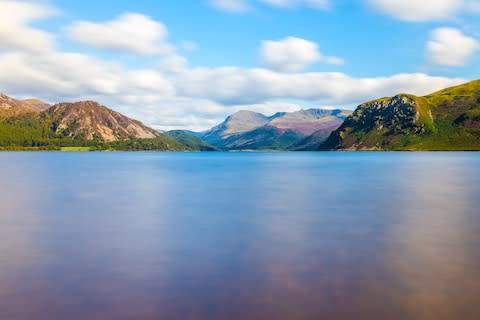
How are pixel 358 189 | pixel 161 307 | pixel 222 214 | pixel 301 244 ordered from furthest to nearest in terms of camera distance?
pixel 358 189
pixel 222 214
pixel 301 244
pixel 161 307

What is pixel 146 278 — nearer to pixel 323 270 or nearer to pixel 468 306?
pixel 323 270

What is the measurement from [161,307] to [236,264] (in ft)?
29.8

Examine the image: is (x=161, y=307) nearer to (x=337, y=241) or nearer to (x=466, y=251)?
(x=337, y=241)

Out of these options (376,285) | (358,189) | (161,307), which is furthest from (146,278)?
(358,189)

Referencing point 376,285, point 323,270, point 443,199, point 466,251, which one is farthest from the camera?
point 443,199

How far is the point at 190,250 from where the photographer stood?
106 ft

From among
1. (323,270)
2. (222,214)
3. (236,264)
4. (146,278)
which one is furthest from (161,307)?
(222,214)

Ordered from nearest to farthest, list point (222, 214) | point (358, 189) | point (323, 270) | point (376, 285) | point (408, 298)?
1. point (408, 298)
2. point (376, 285)
3. point (323, 270)
4. point (222, 214)
5. point (358, 189)

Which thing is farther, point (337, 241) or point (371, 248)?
point (337, 241)

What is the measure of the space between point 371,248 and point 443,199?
131 ft

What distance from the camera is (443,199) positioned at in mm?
65500

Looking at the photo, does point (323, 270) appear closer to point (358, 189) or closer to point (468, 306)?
point (468, 306)

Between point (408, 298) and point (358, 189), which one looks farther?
point (358, 189)

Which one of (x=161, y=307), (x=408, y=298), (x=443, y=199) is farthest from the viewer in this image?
(x=443, y=199)
